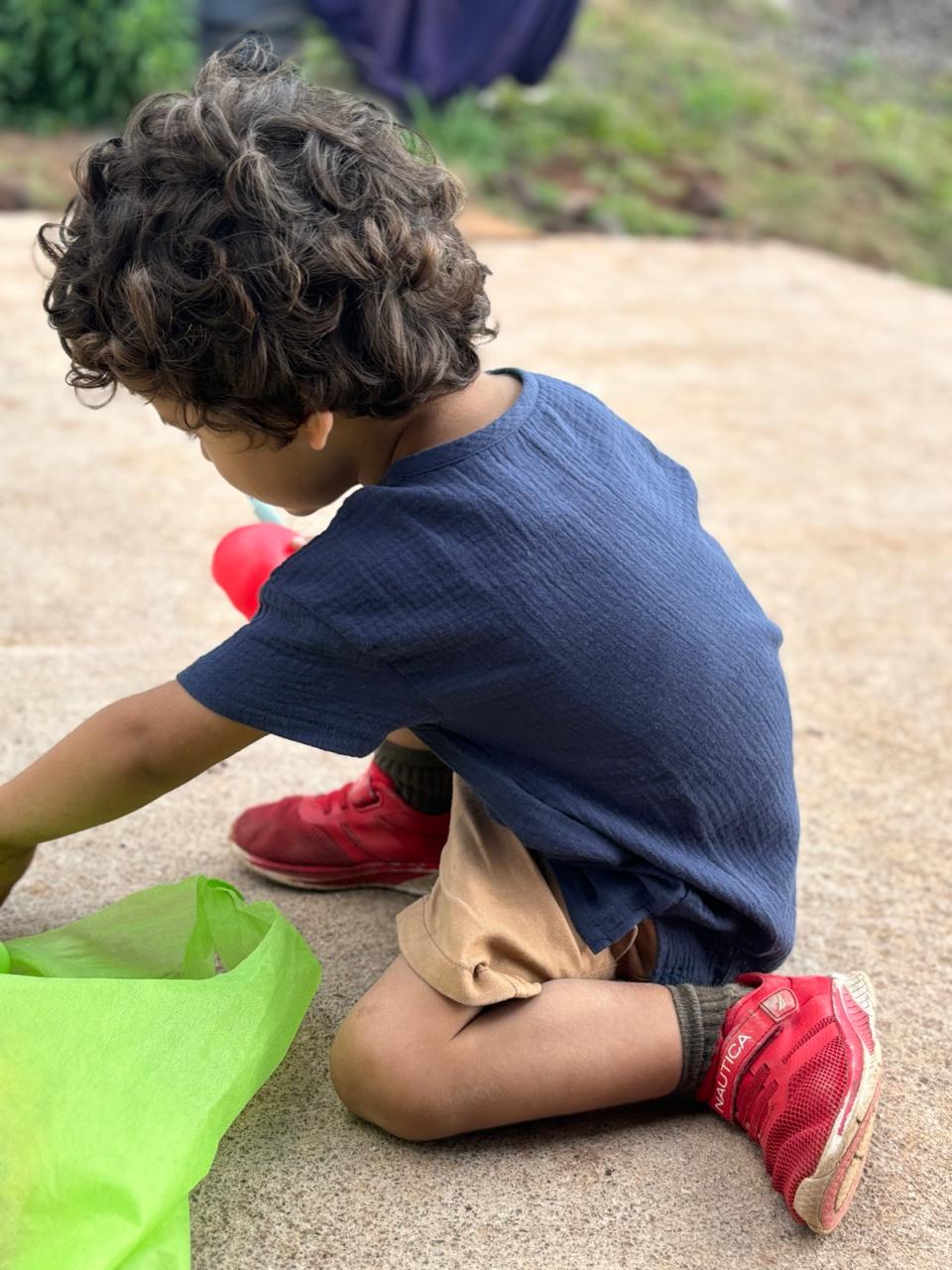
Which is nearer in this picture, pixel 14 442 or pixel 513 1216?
pixel 513 1216

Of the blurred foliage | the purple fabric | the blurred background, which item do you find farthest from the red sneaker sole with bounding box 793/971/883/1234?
the purple fabric

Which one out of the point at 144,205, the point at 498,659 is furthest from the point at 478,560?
the point at 144,205

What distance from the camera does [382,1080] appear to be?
1.18 meters

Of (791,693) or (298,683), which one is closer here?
(298,683)

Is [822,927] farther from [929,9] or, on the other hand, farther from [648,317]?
[929,9]

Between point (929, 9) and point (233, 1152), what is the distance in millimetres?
10602

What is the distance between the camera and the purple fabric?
19.4ft

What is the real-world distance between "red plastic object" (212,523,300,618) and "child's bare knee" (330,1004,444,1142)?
484mm

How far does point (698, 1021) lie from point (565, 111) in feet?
20.8

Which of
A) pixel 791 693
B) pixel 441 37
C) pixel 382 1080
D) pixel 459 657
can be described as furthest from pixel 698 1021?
pixel 441 37

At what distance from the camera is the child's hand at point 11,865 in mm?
1302

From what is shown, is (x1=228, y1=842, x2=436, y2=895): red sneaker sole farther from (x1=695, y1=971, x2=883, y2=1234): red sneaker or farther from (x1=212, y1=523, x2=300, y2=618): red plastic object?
(x1=695, y1=971, x2=883, y2=1234): red sneaker

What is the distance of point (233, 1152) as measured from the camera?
46.7 inches

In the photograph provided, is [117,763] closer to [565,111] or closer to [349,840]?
[349,840]
